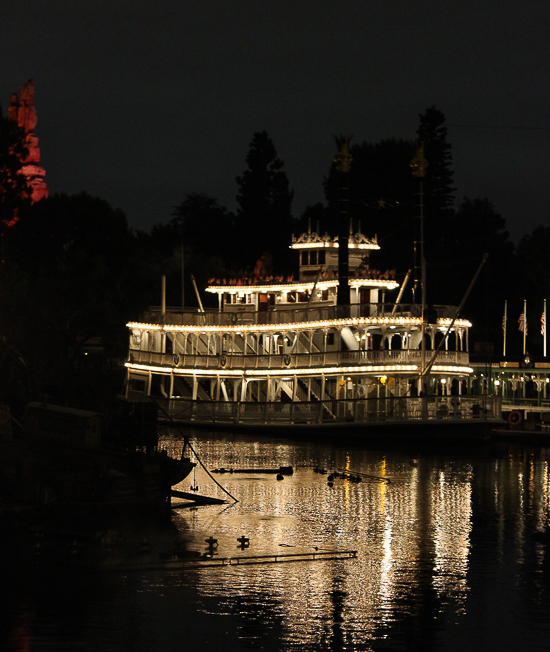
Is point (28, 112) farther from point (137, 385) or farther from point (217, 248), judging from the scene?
point (137, 385)

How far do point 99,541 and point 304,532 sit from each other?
15.8 ft

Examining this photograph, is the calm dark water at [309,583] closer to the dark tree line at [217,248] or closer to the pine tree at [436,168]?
the dark tree line at [217,248]

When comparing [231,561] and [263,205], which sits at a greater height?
[263,205]

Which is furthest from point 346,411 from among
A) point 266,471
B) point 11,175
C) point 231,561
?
point 231,561

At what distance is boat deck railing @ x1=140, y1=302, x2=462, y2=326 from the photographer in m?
49.2

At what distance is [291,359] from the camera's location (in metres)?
51.5

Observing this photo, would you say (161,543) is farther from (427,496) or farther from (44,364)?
(44,364)

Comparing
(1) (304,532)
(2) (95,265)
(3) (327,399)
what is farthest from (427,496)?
(2) (95,265)

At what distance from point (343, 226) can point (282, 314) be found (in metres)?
5.26

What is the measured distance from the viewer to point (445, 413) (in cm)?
4553

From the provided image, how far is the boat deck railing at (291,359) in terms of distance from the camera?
4819 centimetres

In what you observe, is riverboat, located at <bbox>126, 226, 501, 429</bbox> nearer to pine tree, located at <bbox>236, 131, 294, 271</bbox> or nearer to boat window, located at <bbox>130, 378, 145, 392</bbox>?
boat window, located at <bbox>130, 378, 145, 392</bbox>

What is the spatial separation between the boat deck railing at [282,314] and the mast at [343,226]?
85cm

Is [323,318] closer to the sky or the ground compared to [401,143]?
closer to the ground
